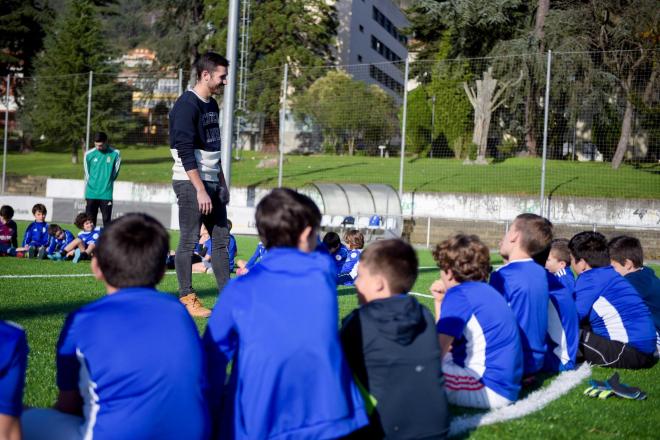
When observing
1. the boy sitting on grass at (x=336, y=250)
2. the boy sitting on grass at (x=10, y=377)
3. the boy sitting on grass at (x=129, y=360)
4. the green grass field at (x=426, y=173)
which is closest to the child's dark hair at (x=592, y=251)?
the boy sitting on grass at (x=129, y=360)

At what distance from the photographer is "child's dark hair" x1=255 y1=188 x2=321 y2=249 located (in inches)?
117

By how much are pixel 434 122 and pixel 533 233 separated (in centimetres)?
2596

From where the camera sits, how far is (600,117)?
23703 millimetres

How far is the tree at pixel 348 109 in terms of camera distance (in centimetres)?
2718

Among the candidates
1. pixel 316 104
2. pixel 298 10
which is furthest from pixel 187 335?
pixel 298 10

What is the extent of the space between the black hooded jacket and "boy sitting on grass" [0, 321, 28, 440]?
1344 mm

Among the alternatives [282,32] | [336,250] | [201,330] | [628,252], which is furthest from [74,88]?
[628,252]

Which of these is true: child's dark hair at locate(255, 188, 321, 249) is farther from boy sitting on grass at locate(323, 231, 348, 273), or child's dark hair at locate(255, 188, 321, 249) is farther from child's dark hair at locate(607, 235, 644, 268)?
boy sitting on grass at locate(323, 231, 348, 273)

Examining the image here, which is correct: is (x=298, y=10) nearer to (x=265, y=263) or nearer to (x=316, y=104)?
(x=316, y=104)

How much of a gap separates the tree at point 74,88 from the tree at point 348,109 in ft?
24.2

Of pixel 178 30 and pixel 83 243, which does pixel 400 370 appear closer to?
pixel 83 243

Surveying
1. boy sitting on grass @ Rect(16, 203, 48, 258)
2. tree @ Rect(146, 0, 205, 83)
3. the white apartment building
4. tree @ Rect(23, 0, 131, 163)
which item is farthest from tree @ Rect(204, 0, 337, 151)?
boy sitting on grass @ Rect(16, 203, 48, 258)

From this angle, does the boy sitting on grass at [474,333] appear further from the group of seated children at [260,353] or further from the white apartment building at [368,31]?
the white apartment building at [368,31]

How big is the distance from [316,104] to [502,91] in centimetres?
816
